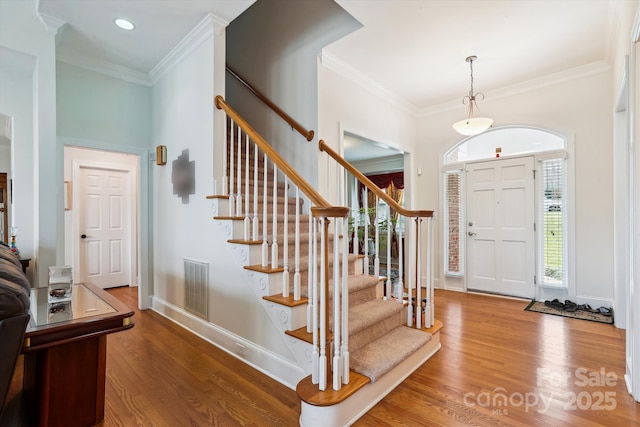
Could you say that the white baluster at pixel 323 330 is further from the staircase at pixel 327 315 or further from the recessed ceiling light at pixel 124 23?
the recessed ceiling light at pixel 124 23

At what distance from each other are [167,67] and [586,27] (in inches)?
173

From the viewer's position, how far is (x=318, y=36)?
3.37 m

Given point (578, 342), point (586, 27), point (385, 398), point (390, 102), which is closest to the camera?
point (385, 398)

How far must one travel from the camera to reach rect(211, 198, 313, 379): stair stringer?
6.64 feet

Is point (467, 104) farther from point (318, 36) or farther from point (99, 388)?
point (99, 388)

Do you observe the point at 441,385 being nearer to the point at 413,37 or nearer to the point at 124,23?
the point at 413,37

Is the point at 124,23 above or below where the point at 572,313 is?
above

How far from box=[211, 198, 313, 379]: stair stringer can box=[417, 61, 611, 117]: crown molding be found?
3.94m

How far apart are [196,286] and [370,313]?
1.73 metres

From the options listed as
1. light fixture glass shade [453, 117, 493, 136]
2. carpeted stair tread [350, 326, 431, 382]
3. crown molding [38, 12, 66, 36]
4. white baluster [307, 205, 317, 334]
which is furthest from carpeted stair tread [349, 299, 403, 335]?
crown molding [38, 12, 66, 36]

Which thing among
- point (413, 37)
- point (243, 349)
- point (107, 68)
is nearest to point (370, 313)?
point (243, 349)

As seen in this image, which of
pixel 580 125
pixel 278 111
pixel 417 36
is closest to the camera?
pixel 417 36

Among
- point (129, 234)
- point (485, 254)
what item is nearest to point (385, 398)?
point (485, 254)

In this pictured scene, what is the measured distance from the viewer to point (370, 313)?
2.42 meters
